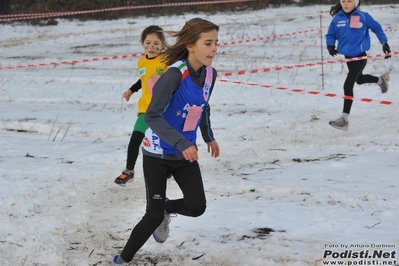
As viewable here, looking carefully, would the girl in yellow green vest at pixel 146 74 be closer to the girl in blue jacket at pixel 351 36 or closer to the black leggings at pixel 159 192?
the black leggings at pixel 159 192

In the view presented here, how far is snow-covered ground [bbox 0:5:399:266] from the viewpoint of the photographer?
4.59 meters

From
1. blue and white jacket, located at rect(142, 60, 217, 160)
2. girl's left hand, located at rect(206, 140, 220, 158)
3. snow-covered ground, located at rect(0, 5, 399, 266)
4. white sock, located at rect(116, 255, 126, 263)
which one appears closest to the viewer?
blue and white jacket, located at rect(142, 60, 217, 160)

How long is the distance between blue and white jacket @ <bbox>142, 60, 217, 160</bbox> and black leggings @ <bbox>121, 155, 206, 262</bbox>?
8 centimetres

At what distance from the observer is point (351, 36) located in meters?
8.39

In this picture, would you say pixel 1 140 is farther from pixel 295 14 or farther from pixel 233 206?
pixel 295 14

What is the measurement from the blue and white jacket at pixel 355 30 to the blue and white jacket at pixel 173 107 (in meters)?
4.72

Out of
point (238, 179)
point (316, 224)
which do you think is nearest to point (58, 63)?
point (238, 179)

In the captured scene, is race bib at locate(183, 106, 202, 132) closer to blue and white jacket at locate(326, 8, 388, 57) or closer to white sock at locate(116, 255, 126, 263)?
white sock at locate(116, 255, 126, 263)

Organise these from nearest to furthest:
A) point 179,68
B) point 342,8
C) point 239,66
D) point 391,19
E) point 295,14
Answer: point 179,68
point 342,8
point 239,66
point 391,19
point 295,14

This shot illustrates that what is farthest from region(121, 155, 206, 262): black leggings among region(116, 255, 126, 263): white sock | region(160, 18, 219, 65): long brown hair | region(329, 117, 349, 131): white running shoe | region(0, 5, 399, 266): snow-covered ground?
region(329, 117, 349, 131): white running shoe

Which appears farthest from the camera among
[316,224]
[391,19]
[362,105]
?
[391,19]

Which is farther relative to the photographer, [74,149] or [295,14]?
[295,14]

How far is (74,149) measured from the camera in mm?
7715

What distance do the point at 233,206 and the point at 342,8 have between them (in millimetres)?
4278
